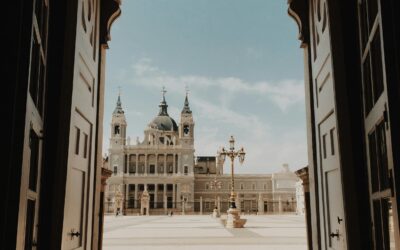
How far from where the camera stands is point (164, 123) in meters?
96.1

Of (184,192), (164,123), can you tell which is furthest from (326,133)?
(164,123)

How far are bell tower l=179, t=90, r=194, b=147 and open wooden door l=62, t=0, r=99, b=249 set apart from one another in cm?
8330

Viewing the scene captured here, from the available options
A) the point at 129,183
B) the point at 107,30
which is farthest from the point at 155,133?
the point at 107,30

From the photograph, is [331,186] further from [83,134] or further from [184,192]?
[184,192]

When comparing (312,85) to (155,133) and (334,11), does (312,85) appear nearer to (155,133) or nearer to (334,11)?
(334,11)

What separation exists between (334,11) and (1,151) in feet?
8.76

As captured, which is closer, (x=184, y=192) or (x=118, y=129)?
(x=184, y=192)

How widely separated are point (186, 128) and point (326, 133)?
85.4 metres

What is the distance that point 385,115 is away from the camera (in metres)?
2.18

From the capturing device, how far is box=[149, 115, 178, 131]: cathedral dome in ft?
311

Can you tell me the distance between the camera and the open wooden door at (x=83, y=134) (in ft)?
11.0

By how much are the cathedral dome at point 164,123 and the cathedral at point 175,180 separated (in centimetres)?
480

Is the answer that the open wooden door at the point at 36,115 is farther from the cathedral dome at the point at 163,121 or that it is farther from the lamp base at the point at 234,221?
the cathedral dome at the point at 163,121

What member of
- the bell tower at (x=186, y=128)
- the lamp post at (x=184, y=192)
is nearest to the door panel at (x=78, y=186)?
the lamp post at (x=184, y=192)
